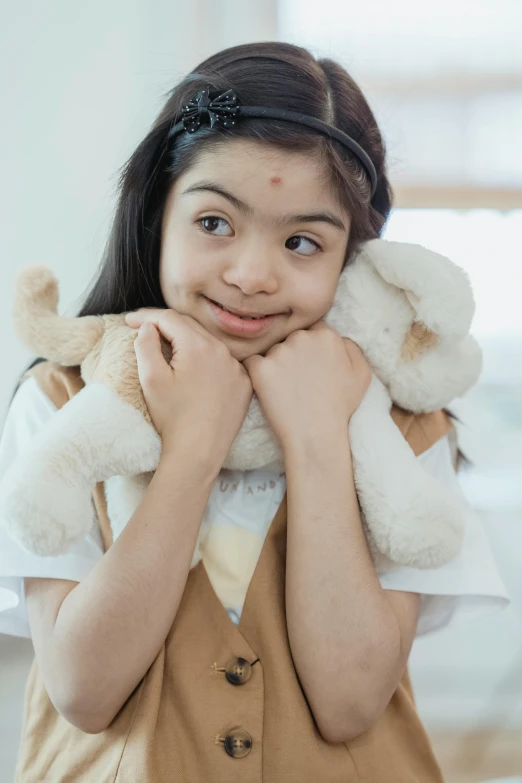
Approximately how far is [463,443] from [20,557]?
1343mm

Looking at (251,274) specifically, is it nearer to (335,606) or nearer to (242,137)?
(242,137)

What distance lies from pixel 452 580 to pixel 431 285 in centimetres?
38

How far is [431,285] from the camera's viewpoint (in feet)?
2.90

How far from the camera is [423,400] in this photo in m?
0.94

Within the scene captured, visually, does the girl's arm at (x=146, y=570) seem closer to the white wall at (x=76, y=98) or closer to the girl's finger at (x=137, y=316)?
the girl's finger at (x=137, y=316)

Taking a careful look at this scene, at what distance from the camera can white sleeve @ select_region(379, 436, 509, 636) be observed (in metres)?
0.88

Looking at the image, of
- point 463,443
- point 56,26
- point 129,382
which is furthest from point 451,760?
point 56,26

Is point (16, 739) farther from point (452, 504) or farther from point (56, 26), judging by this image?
point (56, 26)

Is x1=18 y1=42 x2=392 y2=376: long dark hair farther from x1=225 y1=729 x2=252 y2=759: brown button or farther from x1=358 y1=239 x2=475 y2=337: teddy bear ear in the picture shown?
x1=225 y1=729 x2=252 y2=759: brown button

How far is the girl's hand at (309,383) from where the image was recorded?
2.82ft

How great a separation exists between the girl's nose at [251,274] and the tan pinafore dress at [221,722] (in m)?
0.27

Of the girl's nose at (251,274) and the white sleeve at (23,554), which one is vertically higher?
the girl's nose at (251,274)

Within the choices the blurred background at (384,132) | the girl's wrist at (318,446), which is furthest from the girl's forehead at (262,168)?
the blurred background at (384,132)

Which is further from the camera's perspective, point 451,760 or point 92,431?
point 451,760
